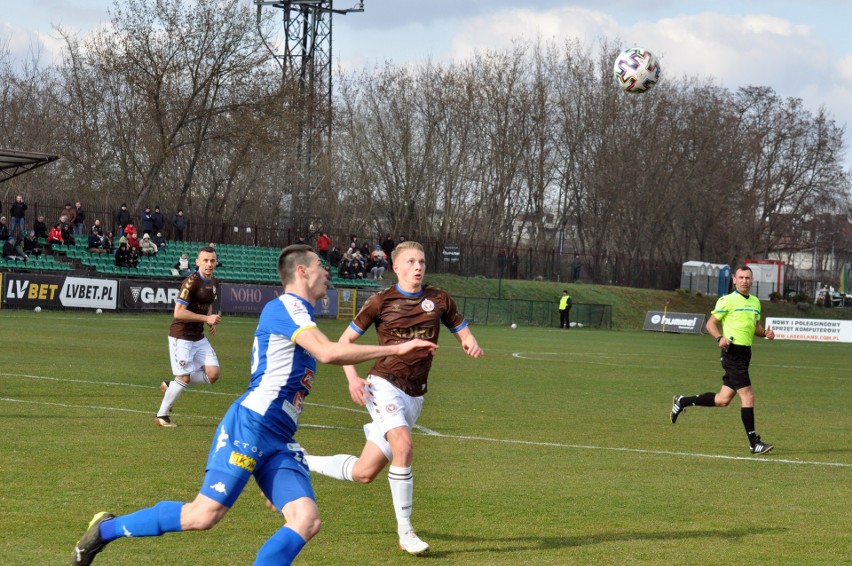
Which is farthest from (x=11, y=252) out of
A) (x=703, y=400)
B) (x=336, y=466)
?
(x=336, y=466)

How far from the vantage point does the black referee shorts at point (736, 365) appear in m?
13.7

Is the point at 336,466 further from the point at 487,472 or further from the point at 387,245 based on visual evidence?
the point at 387,245

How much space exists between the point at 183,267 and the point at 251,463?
40.1m

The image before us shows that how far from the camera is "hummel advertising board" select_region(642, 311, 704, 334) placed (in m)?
56.9

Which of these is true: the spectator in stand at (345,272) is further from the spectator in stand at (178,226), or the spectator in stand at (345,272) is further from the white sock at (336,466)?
the white sock at (336,466)

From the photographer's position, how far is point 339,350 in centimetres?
581

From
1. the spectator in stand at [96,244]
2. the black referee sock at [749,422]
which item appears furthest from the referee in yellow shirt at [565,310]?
the black referee sock at [749,422]

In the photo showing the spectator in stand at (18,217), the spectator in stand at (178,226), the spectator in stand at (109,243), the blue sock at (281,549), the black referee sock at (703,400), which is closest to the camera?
the blue sock at (281,549)

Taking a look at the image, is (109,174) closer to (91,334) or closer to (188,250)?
(188,250)

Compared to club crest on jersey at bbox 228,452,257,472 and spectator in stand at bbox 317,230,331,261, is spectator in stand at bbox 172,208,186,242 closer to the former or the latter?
spectator in stand at bbox 317,230,331,261

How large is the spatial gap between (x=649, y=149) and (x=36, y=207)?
4588 centimetres

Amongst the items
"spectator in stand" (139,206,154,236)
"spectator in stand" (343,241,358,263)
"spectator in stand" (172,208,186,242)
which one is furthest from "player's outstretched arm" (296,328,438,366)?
"spectator in stand" (343,241,358,263)

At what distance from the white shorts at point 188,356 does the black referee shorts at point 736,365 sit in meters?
6.34

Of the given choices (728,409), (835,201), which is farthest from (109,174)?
(835,201)
